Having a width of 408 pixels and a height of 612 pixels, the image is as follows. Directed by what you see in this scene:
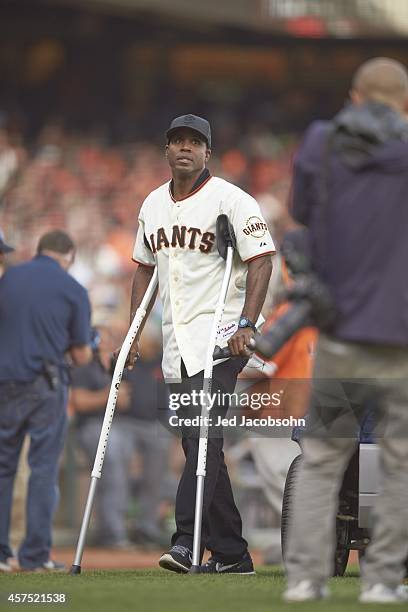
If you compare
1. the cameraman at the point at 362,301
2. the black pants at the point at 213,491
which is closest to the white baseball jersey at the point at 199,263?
the black pants at the point at 213,491

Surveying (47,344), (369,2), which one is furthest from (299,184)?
(369,2)

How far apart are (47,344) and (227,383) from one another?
2.89m

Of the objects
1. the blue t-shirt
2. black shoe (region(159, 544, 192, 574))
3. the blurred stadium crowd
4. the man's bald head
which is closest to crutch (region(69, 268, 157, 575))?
black shoe (region(159, 544, 192, 574))

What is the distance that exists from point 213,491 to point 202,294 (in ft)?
3.32

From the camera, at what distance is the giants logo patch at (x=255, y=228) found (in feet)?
27.3

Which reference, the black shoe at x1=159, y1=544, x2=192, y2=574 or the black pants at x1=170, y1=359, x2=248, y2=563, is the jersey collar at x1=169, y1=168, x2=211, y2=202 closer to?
the black pants at x1=170, y1=359, x2=248, y2=563

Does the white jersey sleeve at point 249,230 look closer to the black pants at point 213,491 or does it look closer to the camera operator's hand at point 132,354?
the black pants at point 213,491

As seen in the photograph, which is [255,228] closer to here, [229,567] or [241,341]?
[241,341]

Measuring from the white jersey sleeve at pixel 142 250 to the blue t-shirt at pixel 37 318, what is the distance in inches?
91.2

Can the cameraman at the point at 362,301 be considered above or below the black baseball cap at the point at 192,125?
below

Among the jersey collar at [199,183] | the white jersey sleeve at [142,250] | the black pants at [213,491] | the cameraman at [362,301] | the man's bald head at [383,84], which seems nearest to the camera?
the cameraman at [362,301]

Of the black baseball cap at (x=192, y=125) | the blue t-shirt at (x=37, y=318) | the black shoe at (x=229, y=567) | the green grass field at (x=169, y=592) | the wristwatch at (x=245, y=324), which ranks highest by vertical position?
the black baseball cap at (x=192, y=125)

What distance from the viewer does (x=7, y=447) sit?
10.9 m

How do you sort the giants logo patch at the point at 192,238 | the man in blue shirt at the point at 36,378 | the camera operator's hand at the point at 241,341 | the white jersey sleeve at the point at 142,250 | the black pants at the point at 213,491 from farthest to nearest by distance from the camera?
1. the man in blue shirt at the point at 36,378
2. the white jersey sleeve at the point at 142,250
3. the giants logo patch at the point at 192,238
4. the black pants at the point at 213,491
5. the camera operator's hand at the point at 241,341
